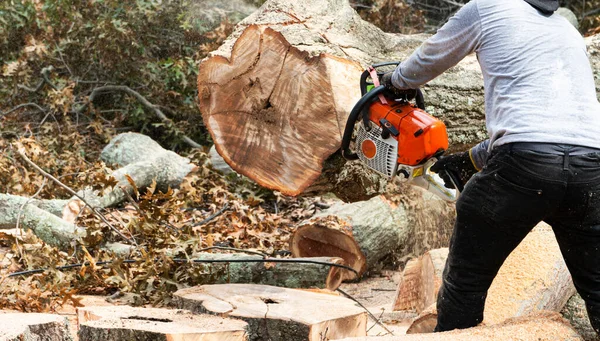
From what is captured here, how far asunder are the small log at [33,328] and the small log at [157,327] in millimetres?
84

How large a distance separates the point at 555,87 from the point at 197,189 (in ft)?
14.4

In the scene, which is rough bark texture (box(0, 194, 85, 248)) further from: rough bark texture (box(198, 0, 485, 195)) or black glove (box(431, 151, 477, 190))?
black glove (box(431, 151, 477, 190))

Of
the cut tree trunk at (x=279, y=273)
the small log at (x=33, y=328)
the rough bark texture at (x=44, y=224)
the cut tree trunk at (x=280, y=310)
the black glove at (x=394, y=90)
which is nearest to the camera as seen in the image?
the small log at (x=33, y=328)

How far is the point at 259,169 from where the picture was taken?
4.15m

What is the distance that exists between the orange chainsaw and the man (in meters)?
0.33

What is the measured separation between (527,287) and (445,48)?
139cm

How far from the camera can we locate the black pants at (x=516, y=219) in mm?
2736

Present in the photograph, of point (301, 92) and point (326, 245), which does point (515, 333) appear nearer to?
point (301, 92)

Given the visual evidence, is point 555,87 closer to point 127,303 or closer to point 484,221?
point 484,221

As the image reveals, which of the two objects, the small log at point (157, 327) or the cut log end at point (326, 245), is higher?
the small log at point (157, 327)

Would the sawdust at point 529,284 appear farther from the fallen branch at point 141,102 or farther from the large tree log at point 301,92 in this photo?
the fallen branch at point 141,102

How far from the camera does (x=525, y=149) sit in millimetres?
2752

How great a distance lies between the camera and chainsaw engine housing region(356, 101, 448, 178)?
10.7 feet

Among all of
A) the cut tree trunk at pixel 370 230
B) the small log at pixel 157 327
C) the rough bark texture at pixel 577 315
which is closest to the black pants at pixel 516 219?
the rough bark texture at pixel 577 315
